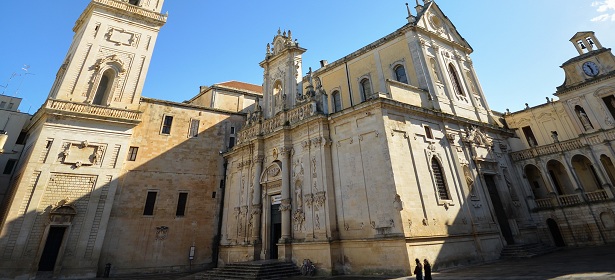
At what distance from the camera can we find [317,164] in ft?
51.8

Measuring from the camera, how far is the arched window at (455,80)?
1999 centimetres

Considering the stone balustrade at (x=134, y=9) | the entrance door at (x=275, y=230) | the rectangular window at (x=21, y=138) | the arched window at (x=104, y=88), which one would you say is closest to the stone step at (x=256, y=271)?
the entrance door at (x=275, y=230)

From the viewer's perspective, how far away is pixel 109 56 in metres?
20.5

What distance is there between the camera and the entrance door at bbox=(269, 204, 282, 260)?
673 inches

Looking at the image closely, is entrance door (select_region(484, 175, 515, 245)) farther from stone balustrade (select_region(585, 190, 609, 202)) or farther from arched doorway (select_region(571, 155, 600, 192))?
arched doorway (select_region(571, 155, 600, 192))

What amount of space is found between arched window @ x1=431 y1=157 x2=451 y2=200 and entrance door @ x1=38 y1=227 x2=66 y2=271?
2012 centimetres

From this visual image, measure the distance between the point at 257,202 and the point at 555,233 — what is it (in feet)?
62.0

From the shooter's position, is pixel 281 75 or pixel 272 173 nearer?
pixel 272 173

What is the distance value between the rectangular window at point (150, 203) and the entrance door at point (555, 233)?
25.6m

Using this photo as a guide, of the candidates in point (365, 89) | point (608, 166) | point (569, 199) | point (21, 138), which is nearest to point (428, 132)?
point (365, 89)

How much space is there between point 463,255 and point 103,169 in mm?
20314

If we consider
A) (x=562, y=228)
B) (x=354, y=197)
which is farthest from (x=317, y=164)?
(x=562, y=228)

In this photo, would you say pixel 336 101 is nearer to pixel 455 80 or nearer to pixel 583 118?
pixel 455 80

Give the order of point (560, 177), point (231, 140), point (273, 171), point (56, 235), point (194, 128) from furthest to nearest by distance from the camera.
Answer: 1. point (231, 140)
2. point (194, 128)
3. point (560, 177)
4. point (273, 171)
5. point (56, 235)
